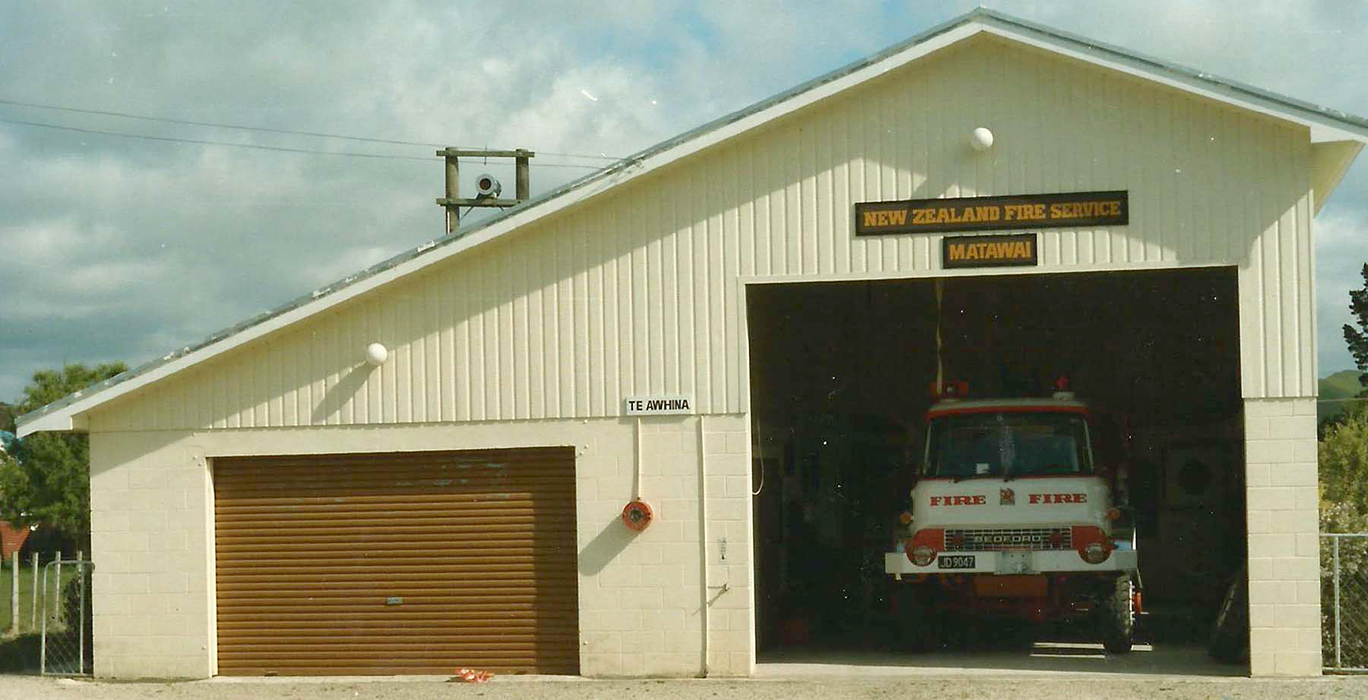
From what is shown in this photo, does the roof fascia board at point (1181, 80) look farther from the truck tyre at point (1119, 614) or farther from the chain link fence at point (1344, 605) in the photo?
the truck tyre at point (1119, 614)

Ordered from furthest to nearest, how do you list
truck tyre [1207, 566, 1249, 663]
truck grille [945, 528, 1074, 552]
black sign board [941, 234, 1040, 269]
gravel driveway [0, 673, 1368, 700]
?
truck grille [945, 528, 1074, 552]
truck tyre [1207, 566, 1249, 663]
black sign board [941, 234, 1040, 269]
gravel driveway [0, 673, 1368, 700]

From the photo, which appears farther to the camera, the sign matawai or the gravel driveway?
the sign matawai

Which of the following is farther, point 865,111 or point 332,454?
point 332,454

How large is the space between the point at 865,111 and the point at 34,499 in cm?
5485

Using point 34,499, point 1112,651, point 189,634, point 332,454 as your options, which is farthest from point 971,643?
point 34,499

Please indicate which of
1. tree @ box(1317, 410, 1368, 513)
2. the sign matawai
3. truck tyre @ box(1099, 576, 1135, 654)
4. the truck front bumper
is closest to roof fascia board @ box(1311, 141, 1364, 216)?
the truck front bumper

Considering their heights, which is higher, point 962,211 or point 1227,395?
point 962,211

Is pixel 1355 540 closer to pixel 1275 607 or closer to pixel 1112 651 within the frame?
pixel 1275 607

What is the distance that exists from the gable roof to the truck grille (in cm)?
412

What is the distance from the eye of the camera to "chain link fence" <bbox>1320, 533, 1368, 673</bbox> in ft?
44.2

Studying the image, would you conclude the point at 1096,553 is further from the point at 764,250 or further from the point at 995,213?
the point at 764,250

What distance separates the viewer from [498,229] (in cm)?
1416

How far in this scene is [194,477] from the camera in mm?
14875

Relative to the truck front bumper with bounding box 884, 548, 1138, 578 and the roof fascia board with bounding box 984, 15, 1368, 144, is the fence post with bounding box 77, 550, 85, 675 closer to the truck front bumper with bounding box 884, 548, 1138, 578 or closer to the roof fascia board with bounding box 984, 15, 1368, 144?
the truck front bumper with bounding box 884, 548, 1138, 578
